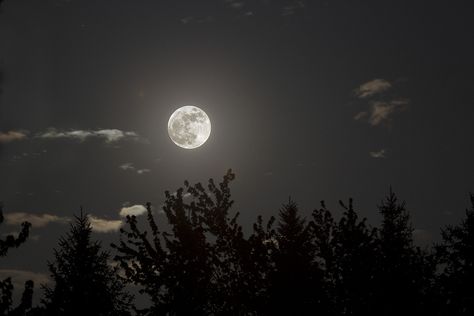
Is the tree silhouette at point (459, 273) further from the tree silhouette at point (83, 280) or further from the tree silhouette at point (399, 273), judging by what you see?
the tree silhouette at point (83, 280)

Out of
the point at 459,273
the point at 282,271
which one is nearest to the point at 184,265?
the point at 282,271

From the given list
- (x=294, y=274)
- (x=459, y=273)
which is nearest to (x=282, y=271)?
(x=294, y=274)

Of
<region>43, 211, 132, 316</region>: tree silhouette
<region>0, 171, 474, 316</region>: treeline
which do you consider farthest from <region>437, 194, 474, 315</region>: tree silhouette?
<region>43, 211, 132, 316</region>: tree silhouette

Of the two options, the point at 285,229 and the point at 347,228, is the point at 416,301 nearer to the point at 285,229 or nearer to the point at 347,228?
the point at 347,228

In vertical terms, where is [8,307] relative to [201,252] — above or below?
below

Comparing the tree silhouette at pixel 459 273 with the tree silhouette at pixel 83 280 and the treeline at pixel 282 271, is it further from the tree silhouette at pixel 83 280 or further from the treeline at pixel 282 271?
the tree silhouette at pixel 83 280

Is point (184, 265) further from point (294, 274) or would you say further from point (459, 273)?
point (459, 273)

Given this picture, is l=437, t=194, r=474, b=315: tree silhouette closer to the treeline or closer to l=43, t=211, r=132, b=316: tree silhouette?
the treeline

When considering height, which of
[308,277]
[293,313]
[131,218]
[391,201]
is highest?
[391,201]

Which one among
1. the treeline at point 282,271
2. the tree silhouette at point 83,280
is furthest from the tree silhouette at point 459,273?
the tree silhouette at point 83,280

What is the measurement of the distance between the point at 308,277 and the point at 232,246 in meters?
2.48

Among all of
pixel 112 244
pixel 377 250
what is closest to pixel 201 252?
pixel 112 244

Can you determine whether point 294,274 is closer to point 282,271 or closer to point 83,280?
point 282,271

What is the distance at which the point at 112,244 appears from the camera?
15.7 m
